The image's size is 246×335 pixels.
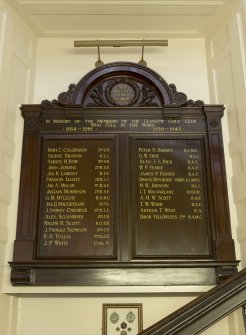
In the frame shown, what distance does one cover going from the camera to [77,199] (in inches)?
109

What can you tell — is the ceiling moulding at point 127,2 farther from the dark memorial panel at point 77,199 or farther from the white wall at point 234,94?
the dark memorial panel at point 77,199

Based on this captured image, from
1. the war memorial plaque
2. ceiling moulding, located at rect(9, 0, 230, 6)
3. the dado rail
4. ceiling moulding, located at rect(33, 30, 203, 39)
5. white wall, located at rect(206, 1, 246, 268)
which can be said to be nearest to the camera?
the dado rail

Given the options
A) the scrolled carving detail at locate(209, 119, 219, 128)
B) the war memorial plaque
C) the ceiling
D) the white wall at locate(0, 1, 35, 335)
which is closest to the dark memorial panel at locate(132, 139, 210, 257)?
the war memorial plaque

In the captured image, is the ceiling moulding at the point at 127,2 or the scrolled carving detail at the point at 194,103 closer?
the ceiling moulding at the point at 127,2

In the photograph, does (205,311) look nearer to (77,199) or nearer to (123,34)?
(77,199)

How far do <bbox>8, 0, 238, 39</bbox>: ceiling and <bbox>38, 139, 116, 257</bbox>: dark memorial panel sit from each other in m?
1.06

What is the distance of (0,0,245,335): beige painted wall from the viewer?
2619mm

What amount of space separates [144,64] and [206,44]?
0.64m

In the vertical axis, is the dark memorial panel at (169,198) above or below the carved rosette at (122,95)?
below

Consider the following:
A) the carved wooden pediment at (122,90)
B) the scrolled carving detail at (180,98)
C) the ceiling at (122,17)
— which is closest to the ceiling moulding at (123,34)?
the ceiling at (122,17)

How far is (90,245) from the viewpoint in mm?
2674

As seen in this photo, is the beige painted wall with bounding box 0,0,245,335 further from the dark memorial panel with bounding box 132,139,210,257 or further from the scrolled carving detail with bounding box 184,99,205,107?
the dark memorial panel with bounding box 132,139,210,257

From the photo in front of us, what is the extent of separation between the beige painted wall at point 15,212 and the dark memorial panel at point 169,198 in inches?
10.6

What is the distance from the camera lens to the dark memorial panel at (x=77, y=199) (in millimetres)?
2680
